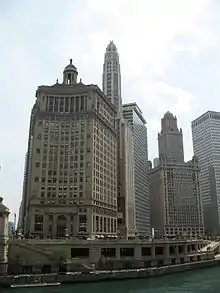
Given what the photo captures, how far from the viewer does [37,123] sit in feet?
534

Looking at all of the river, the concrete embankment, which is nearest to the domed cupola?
the concrete embankment

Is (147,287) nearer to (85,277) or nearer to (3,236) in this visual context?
(85,277)

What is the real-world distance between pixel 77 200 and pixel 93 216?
31.8 feet

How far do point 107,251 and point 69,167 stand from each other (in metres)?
56.1

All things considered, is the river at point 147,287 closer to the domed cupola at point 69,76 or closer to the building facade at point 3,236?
the building facade at point 3,236

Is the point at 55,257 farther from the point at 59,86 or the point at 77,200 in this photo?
the point at 59,86

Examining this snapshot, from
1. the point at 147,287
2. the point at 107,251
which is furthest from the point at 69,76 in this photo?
the point at 147,287

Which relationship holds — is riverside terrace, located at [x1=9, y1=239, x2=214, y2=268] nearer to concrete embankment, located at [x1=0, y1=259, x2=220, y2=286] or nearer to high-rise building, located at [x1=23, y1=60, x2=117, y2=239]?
concrete embankment, located at [x1=0, y1=259, x2=220, y2=286]

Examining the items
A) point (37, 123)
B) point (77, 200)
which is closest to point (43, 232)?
point (77, 200)

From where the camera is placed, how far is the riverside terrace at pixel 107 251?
96.9m

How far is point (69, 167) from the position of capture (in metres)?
160

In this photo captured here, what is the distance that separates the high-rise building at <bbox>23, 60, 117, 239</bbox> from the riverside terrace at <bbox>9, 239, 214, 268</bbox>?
3514 cm

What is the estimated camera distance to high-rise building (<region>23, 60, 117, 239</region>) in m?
150

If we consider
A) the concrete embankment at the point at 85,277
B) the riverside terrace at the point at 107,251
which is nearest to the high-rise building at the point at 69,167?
the riverside terrace at the point at 107,251
